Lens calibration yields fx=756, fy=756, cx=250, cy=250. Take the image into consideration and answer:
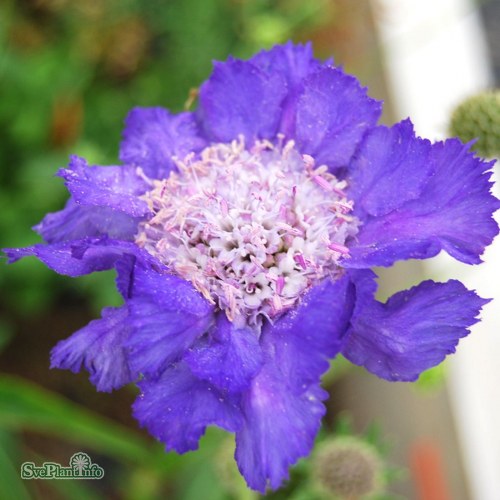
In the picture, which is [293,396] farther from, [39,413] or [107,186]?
[39,413]

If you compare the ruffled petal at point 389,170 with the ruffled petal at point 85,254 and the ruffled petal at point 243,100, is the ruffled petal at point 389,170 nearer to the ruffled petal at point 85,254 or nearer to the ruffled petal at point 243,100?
the ruffled petal at point 243,100

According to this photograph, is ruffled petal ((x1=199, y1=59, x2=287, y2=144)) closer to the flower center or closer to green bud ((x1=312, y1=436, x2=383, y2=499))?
the flower center

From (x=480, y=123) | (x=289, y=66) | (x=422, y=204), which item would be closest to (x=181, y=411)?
(x=422, y=204)

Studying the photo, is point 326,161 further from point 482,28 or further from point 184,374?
point 482,28

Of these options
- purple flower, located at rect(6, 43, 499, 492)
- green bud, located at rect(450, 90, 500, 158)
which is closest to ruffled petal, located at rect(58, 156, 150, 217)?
purple flower, located at rect(6, 43, 499, 492)

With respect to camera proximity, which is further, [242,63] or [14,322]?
[14,322]

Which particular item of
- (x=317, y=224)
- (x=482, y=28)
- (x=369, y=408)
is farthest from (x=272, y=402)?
(x=482, y=28)
